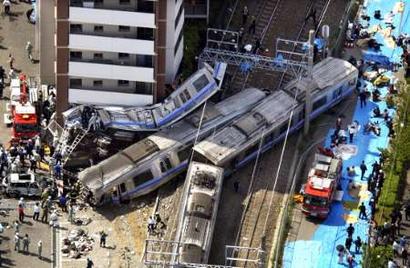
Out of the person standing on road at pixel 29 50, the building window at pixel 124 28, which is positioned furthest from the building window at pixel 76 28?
the person standing on road at pixel 29 50

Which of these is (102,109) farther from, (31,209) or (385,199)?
(385,199)

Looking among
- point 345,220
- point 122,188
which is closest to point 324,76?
point 345,220

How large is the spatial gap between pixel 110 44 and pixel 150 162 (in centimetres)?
970

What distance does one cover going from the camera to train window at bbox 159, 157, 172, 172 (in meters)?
109

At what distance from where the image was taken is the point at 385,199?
108438 millimetres

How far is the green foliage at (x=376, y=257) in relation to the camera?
9994cm

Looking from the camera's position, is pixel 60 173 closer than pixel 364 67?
Yes

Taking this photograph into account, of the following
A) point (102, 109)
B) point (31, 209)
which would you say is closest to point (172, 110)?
point (102, 109)

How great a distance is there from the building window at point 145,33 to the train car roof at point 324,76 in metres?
11.3

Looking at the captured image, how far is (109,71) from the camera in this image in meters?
113

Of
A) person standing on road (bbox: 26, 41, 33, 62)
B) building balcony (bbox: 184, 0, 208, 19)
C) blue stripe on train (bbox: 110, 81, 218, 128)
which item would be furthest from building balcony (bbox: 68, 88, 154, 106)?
building balcony (bbox: 184, 0, 208, 19)

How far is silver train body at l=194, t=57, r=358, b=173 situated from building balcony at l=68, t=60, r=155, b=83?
7.24 meters

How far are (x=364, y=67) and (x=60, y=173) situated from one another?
2870cm

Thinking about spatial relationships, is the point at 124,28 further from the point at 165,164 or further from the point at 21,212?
the point at 21,212
